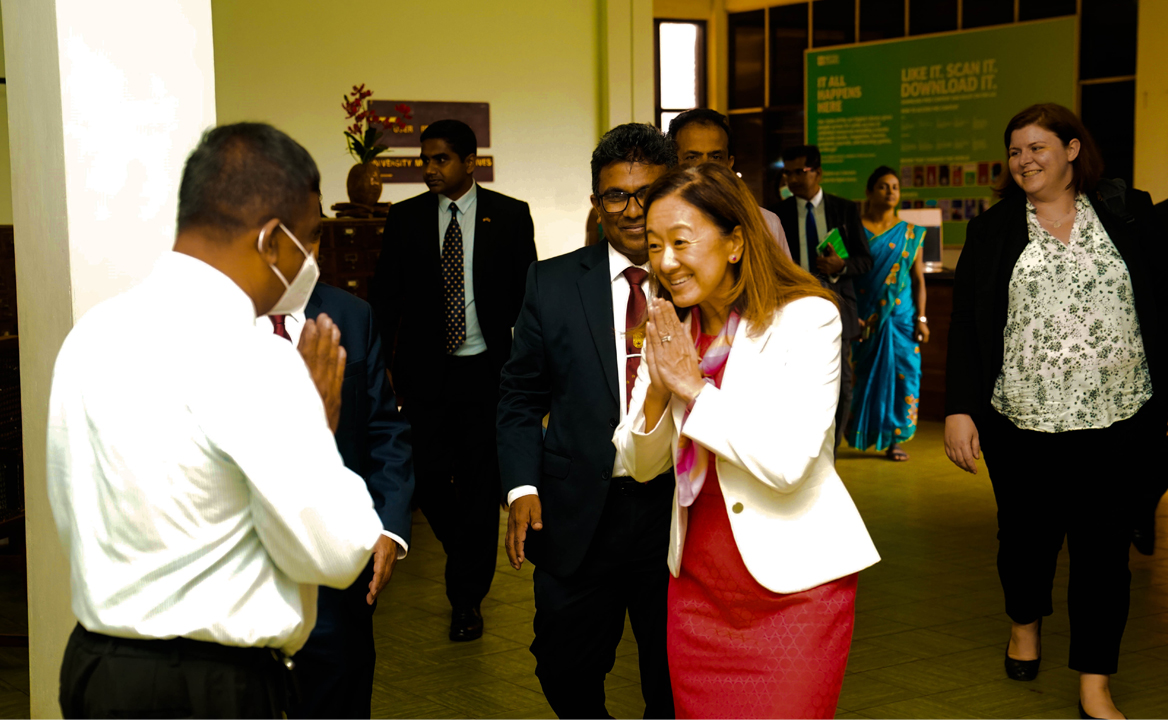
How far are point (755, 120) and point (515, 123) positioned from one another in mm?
5295

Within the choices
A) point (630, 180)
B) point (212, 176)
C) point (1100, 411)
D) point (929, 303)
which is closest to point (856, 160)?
point (929, 303)

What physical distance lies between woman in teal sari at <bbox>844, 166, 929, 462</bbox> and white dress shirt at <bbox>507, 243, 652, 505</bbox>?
557 cm

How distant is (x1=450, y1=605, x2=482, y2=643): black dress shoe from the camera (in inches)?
188

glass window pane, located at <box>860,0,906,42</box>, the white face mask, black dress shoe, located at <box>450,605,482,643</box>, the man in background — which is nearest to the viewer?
the white face mask

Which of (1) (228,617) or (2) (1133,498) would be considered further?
(2) (1133,498)

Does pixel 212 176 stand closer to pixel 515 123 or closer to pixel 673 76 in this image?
pixel 515 123

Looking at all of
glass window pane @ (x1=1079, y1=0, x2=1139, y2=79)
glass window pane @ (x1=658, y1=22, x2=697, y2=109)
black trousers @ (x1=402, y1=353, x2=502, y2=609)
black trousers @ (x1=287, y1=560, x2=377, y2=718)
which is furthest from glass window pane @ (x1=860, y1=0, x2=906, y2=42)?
black trousers @ (x1=287, y1=560, x2=377, y2=718)

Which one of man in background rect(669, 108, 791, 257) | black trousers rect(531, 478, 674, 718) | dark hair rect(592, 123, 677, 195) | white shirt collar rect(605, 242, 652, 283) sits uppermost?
man in background rect(669, 108, 791, 257)

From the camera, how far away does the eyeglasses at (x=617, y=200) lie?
292cm

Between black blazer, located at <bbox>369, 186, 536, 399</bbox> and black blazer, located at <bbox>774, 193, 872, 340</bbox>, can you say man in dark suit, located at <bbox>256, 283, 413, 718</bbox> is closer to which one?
black blazer, located at <bbox>369, 186, 536, 399</bbox>

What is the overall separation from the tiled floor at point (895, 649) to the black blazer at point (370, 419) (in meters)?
1.44

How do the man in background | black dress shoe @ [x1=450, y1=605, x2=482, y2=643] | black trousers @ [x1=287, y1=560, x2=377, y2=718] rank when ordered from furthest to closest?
1. black dress shoe @ [x1=450, y1=605, x2=482, y2=643]
2. the man in background
3. black trousers @ [x1=287, y1=560, x2=377, y2=718]

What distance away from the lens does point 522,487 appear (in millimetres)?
2977

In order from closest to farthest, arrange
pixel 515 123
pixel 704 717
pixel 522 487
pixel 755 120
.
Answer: pixel 704 717 < pixel 522 487 < pixel 515 123 < pixel 755 120
